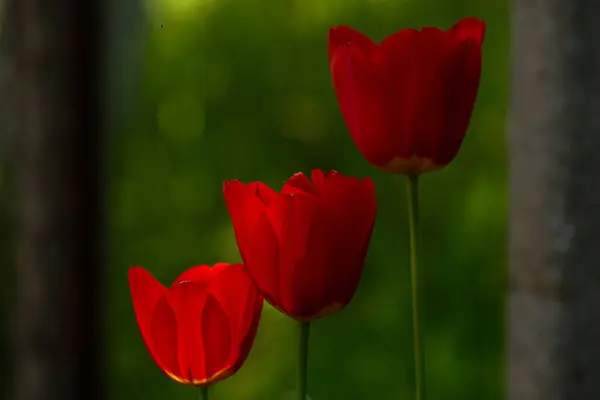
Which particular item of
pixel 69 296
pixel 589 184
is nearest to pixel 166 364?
pixel 589 184

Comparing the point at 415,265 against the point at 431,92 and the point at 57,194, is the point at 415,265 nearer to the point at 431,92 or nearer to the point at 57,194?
the point at 431,92

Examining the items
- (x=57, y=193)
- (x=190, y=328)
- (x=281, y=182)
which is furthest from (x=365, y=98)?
(x=281, y=182)

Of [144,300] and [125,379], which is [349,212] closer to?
[144,300]

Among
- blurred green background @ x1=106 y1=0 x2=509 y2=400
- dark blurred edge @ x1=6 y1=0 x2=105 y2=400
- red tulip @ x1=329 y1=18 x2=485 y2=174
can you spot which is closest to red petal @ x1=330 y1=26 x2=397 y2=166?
red tulip @ x1=329 y1=18 x2=485 y2=174

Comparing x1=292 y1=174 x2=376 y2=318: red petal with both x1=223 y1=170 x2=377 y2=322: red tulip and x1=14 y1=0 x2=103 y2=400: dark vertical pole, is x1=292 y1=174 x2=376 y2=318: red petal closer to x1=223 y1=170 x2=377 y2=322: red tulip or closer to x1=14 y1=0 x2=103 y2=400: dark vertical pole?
x1=223 y1=170 x2=377 y2=322: red tulip

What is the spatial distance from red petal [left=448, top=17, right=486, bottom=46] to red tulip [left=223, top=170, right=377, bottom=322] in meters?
0.07

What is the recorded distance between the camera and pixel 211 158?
1051 mm

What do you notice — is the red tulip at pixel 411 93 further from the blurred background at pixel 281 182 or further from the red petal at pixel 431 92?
the blurred background at pixel 281 182

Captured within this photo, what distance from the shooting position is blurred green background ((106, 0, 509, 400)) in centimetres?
93

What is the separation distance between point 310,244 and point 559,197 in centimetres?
22

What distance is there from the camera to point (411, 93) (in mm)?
314

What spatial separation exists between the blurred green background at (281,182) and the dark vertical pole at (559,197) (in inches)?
17.0

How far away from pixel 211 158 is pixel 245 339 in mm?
740

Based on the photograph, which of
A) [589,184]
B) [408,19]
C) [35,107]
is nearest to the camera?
[589,184]
